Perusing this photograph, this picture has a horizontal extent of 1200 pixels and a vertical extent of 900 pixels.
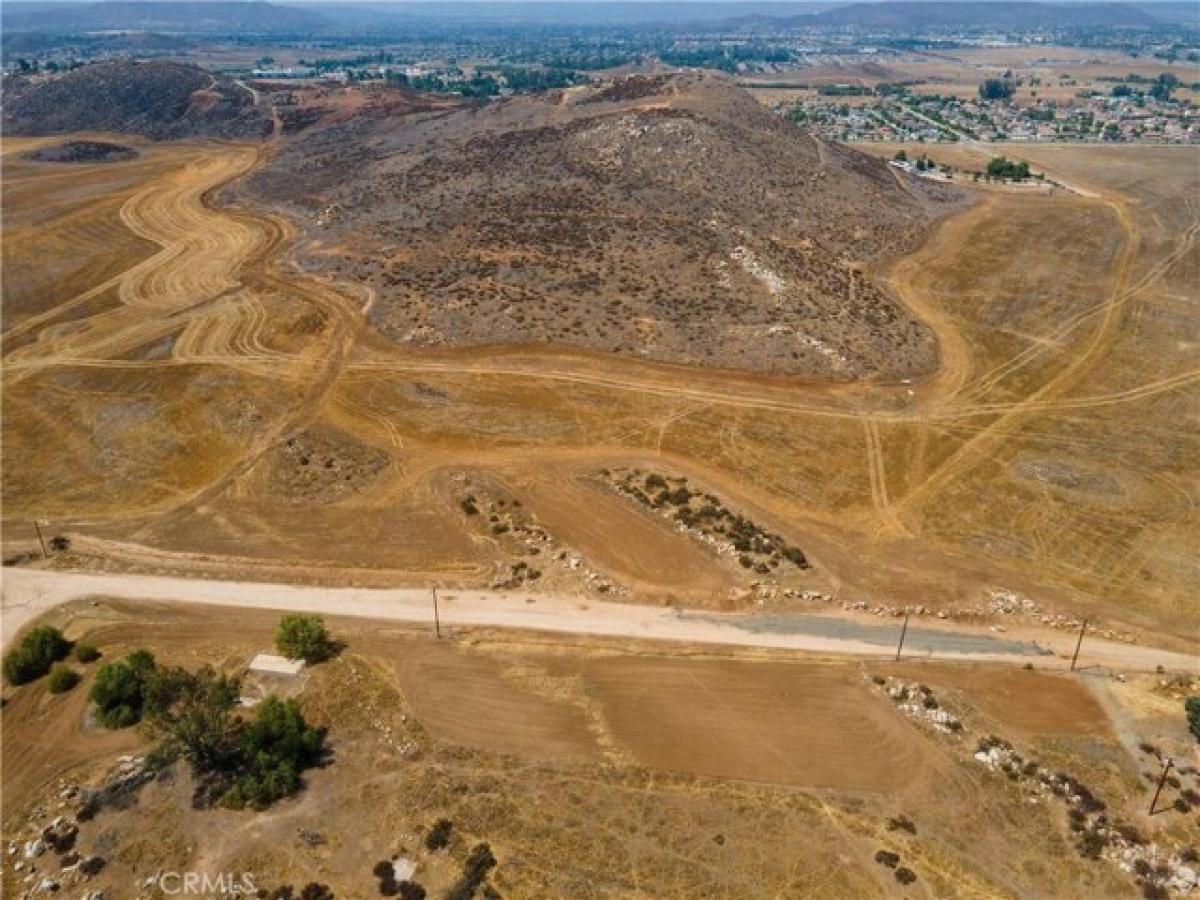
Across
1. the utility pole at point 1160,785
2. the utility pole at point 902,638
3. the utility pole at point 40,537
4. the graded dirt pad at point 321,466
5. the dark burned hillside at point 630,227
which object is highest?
the dark burned hillside at point 630,227

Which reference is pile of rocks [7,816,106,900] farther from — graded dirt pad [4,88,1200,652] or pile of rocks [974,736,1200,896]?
pile of rocks [974,736,1200,896]

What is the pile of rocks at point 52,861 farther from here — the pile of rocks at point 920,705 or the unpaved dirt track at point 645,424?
the pile of rocks at point 920,705

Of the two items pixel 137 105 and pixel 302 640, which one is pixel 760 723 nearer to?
pixel 302 640

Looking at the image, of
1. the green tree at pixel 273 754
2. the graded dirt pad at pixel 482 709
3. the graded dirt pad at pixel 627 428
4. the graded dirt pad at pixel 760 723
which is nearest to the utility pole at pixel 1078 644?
the graded dirt pad at pixel 627 428

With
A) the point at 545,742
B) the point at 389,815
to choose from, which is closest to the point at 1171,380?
the point at 545,742

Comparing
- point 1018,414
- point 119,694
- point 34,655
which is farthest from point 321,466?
point 1018,414

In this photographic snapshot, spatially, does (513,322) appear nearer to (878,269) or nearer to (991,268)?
(878,269)

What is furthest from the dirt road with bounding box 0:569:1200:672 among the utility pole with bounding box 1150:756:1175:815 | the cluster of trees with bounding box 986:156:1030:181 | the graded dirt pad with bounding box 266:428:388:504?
the cluster of trees with bounding box 986:156:1030:181
